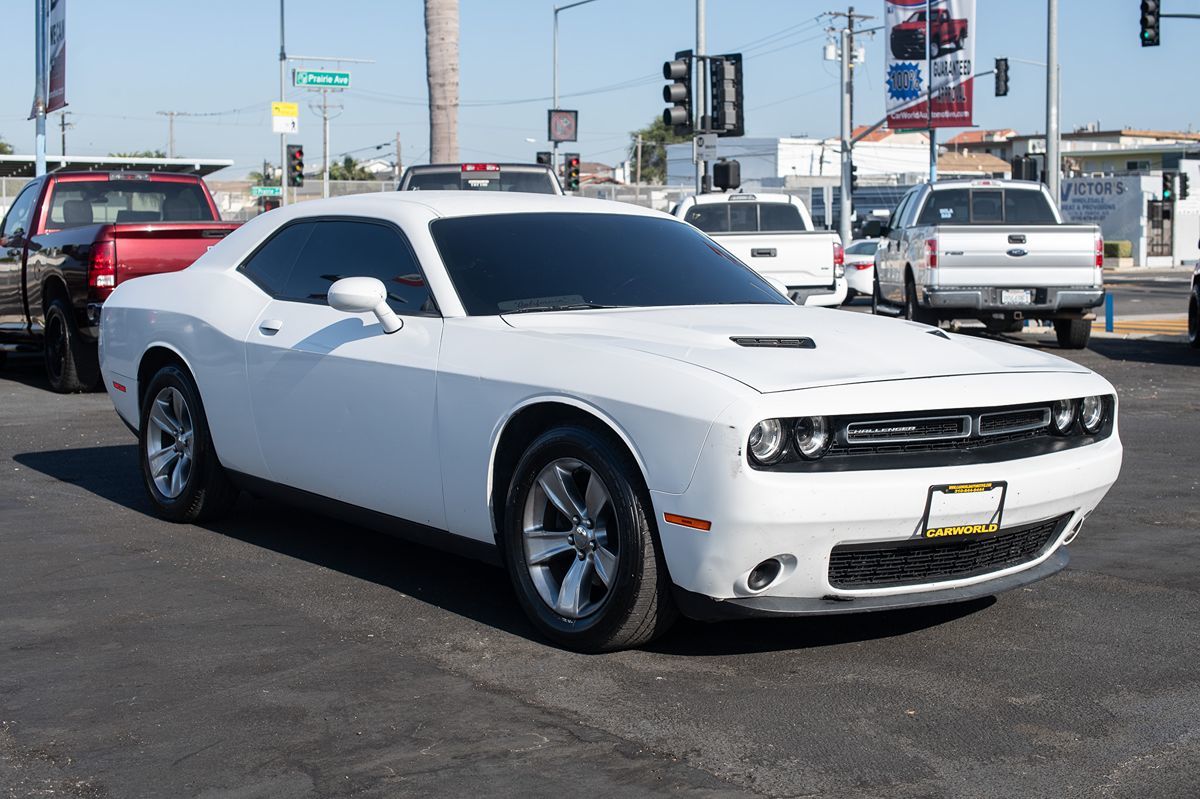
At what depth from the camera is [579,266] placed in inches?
238

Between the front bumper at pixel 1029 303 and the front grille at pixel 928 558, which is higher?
the front bumper at pixel 1029 303

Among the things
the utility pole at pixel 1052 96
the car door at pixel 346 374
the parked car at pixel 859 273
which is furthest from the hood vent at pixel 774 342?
the utility pole at pixel 1052 96

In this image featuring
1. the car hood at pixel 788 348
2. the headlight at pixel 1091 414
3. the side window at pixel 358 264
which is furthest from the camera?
the side window at pixel 358 264

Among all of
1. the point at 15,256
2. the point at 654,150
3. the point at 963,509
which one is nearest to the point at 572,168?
the point at 15,256

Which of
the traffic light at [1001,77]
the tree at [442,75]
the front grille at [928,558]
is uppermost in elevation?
the traffic light at [1001,77]

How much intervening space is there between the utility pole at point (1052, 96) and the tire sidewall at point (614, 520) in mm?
27165

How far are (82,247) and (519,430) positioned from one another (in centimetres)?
818

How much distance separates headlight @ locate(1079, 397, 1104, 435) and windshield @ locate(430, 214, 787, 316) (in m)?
1.47

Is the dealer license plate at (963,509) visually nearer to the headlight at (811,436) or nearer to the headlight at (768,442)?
the headlight at (811,436)

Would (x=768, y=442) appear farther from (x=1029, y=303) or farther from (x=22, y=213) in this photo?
(x=1029, y=303)

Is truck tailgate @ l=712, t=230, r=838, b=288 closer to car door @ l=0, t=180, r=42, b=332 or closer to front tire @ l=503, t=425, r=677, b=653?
car door @ l=0, t=180, r=42, b=332

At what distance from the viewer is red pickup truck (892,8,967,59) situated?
49062 millimetres

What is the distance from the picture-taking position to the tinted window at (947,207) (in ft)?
62.8

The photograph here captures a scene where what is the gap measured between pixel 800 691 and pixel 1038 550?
1153 mm
